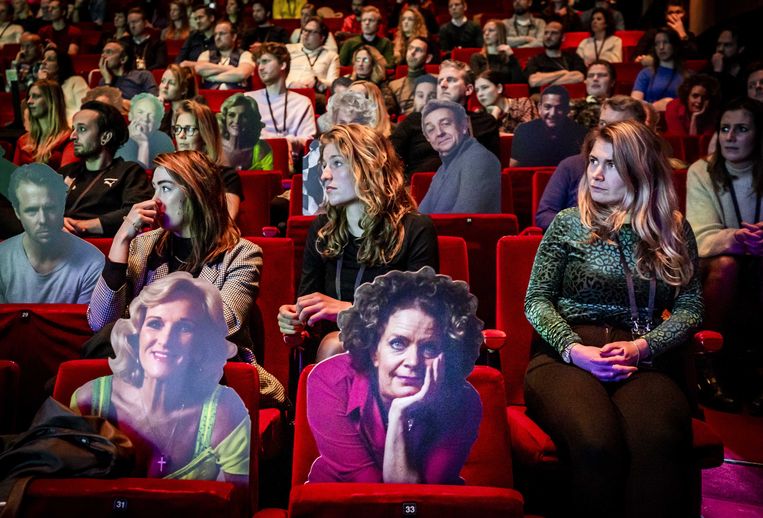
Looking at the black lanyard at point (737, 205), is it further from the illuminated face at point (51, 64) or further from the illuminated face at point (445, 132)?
the illuminated face at point (51, 64)

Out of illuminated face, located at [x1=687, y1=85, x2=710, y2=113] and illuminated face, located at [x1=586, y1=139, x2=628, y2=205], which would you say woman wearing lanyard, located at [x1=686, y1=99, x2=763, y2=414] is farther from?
illuminated face, located at [x1=687, y1=85, x2=710, y2=113]

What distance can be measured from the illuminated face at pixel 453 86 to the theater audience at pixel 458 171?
93 centimetres

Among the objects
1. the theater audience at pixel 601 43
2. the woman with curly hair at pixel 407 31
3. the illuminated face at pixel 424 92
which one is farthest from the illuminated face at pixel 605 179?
the theater audience at pixel 601 43

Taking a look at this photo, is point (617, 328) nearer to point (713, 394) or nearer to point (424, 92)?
point (713, 394)

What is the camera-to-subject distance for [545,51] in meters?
6.70

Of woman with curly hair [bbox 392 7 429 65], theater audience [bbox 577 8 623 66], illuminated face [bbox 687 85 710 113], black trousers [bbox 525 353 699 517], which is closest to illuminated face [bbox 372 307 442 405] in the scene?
black trousers [bbox 525 353 699 517]

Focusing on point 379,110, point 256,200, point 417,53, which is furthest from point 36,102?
point 417,53

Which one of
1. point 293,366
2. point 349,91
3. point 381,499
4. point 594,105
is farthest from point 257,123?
point 381,499

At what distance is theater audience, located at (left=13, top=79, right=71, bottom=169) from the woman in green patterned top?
9.36 ft

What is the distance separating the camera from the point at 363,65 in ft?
18.6

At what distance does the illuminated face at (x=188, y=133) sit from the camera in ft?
11.3

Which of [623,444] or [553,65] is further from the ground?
[553,65]

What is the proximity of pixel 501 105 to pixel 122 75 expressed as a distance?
8.81 ft

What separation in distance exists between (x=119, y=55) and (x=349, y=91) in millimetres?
2479
